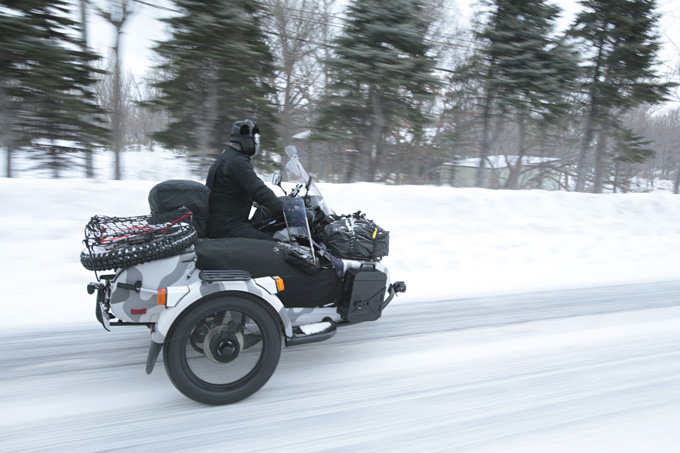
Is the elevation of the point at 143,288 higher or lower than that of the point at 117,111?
lower

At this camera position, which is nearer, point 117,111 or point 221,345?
point 221,345

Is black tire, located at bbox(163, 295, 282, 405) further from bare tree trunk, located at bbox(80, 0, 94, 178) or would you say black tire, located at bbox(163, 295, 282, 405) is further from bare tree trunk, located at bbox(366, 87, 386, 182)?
bare tree trunk, located at bbox(366, 87, 386, 182)

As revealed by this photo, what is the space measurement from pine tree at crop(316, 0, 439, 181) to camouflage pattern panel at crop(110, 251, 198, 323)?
924 centimetres

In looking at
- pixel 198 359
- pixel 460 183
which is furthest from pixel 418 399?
pixel 460 183

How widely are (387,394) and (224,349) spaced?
1.14 m

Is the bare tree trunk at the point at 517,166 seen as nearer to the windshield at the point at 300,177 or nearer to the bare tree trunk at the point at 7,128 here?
the windshield at the point at 300,177

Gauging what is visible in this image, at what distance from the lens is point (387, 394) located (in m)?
3.12

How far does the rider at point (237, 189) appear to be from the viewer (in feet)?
11.3

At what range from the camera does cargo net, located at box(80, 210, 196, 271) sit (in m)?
2.73

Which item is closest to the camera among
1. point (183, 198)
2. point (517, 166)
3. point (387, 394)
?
point (387, 394)

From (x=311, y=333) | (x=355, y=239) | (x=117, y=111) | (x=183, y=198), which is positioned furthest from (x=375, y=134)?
(x=311, y=333)

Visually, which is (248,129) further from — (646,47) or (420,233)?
(646,47)

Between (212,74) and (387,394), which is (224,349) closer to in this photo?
(387,394)

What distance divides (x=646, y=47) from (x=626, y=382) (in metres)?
13.9
